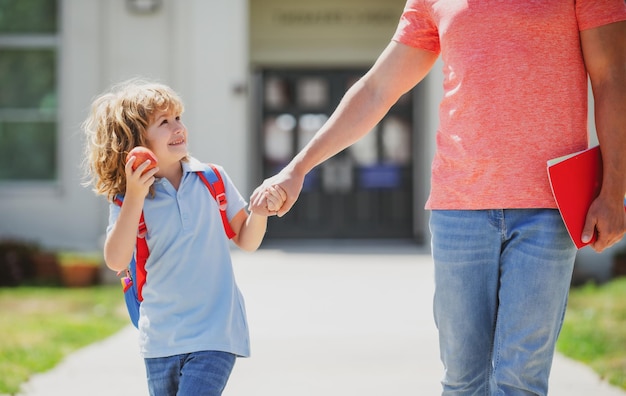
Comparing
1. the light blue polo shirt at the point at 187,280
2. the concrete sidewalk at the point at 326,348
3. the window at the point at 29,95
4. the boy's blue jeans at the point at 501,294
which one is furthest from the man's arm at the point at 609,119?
the window at the point at 29,95

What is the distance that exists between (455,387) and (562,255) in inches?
21.1

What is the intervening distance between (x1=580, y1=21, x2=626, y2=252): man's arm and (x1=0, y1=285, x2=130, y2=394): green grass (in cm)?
343

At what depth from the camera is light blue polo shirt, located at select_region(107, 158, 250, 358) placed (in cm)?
289

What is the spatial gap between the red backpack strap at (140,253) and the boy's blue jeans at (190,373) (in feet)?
0.88

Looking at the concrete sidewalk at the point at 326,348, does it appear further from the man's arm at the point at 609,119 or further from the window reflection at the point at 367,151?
the window reflection at the point at 367,151

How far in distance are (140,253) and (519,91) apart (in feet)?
4.32

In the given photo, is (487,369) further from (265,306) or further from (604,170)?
(265,306)

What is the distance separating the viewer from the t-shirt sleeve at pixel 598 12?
263 cm

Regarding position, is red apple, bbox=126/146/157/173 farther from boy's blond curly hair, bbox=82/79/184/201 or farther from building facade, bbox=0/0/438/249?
building facade, bbox=0/0/438/249

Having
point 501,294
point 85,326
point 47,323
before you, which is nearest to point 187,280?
point 501,294

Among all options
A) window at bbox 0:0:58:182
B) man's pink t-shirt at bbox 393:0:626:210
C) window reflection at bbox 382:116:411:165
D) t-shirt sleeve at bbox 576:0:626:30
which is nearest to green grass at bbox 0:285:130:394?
man's pink t-shirt at bbox 393:0:626:210

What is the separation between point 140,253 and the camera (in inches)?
118

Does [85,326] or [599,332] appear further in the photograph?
[85,326]

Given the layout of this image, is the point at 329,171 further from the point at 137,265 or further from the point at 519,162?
the point at 519,162
